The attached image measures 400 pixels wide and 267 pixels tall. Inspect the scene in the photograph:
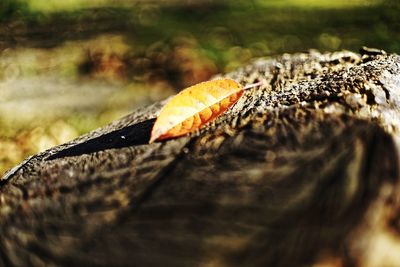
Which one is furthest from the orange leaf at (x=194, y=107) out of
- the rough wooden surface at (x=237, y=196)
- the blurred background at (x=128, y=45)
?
the blurred background at (x=128, y=45)

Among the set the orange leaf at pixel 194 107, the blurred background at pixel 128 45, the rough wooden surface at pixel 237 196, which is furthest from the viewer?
the blurred background at pixel 128 45

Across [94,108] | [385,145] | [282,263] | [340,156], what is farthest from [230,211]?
[94,108]

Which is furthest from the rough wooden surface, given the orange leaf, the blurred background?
the blurred background

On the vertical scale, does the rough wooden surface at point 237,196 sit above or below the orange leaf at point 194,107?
below

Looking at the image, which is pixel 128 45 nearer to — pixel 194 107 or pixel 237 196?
pixel 194 107

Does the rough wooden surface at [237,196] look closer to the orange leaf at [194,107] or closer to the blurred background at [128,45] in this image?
the orange leaf at [194,107]

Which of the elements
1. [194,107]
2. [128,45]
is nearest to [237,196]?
[194,107]
